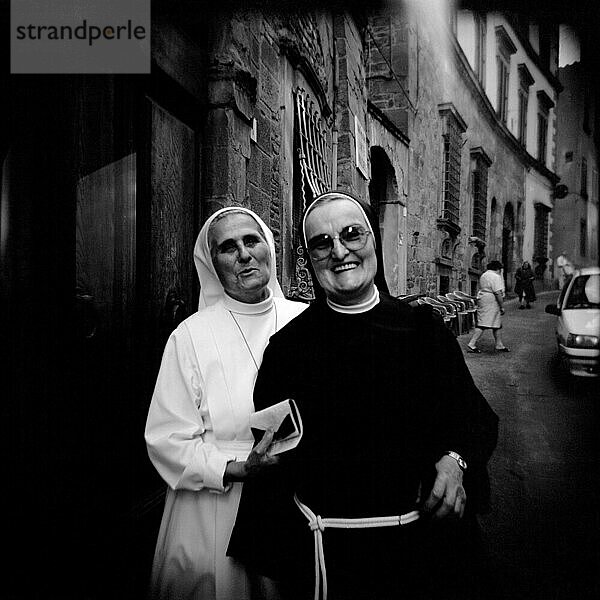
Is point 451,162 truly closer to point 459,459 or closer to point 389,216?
point 389,216

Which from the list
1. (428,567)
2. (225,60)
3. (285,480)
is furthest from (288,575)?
(225,60)

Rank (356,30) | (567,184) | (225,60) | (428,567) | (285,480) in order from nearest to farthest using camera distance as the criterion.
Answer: (428,567) → (285,480) → (567,184) → (356,30) → (225,60)

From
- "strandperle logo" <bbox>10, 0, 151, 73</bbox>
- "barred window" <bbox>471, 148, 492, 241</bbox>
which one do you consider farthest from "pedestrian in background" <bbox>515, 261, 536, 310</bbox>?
"strandperle logo" <bbox>10, 0, 151, 73</bbox>

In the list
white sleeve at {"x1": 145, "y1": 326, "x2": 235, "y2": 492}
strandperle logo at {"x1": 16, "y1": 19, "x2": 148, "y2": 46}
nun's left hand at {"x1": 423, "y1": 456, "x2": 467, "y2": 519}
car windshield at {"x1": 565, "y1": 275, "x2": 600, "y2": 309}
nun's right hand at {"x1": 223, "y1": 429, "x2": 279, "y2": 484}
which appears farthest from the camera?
strandperle logo at {"x1": 16, "y1": 19, "x2": 148, "y2": 46}

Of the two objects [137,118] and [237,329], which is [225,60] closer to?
[137,118]

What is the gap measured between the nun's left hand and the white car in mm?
803

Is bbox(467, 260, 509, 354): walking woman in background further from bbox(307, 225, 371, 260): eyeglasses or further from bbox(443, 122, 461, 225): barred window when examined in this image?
bbox(307, 225, 371, 260): eyeglasses

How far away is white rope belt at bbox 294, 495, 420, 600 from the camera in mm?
1541

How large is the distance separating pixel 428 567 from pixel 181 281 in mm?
1871

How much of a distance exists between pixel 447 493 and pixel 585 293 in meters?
0.95

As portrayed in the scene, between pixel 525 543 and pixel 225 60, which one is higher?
pixel 225 60

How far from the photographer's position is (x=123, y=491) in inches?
98.6

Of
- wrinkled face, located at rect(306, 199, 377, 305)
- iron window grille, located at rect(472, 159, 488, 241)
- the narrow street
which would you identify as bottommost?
the narrow street

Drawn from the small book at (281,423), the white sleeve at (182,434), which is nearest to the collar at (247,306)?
the white sleeve at (182,434)
